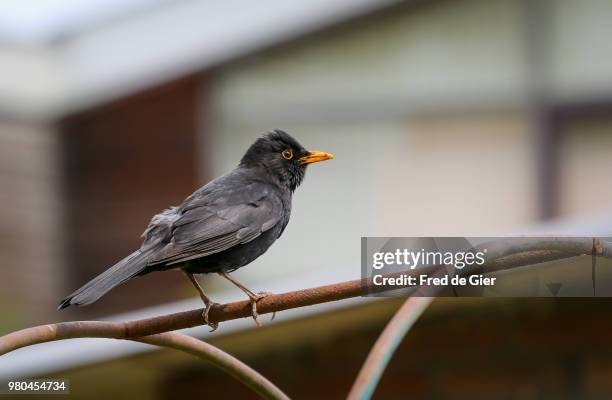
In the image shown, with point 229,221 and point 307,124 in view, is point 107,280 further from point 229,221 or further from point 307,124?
point 307,124

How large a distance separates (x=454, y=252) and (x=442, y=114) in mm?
7101

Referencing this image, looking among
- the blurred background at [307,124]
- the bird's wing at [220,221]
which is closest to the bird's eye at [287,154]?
the bird's wing at [220,221]

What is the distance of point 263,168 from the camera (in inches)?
170

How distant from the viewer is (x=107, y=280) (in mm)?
2992

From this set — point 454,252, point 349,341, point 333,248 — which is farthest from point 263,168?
point 333,248

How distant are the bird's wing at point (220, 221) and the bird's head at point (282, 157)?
224mm

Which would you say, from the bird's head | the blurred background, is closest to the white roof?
the blurred background

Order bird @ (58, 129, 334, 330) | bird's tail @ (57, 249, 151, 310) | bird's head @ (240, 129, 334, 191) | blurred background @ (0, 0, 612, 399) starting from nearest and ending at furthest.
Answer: bird's tail @ (57, 249, 151, 310)
bird @ (58, 129, 334, 330)
bird's head @ (240, 129, 334, 191)
blurred background @ (0, 0, 612, 399)

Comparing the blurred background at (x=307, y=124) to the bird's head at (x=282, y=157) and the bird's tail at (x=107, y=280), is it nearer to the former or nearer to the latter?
the bird's head at (x=282, y=157)

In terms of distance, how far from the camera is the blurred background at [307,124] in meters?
9.34

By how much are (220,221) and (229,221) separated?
42mm

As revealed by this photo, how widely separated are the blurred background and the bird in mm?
3146

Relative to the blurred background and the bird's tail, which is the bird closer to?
the bird's tail

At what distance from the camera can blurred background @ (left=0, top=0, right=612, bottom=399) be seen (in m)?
9.34
